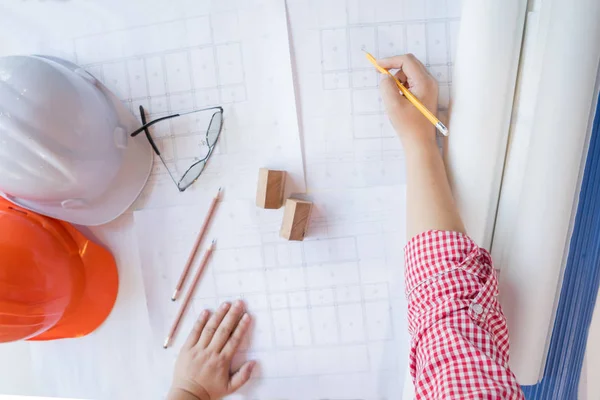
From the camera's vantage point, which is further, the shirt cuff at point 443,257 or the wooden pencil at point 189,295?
the wooden pencil at point 189,295

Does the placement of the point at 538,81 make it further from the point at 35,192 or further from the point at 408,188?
the point at 35,192

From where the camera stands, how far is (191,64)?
2.27 feet

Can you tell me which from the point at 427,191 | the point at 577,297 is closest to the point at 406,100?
the point at 427,191

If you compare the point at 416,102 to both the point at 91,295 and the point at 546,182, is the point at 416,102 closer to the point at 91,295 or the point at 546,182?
the point at 546,182

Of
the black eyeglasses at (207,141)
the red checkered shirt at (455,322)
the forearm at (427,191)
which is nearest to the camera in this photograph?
the red checkered shirt at (455,322)

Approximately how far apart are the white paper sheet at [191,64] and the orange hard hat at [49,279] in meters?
0.17

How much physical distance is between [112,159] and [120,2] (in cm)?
24

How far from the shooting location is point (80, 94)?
62 cm

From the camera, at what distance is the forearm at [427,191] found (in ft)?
1.93

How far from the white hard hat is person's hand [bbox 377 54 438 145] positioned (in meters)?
0.38

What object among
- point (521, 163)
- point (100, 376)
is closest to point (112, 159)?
point (100, 376)

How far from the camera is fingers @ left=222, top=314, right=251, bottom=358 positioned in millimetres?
729

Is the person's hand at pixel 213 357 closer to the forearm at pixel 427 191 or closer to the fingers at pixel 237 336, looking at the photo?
the fingers at pixel 237 336

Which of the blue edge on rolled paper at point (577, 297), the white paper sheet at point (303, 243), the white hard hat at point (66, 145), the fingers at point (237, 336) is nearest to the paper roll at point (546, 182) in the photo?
the blue edge on rolled paper at point (577, 297)
